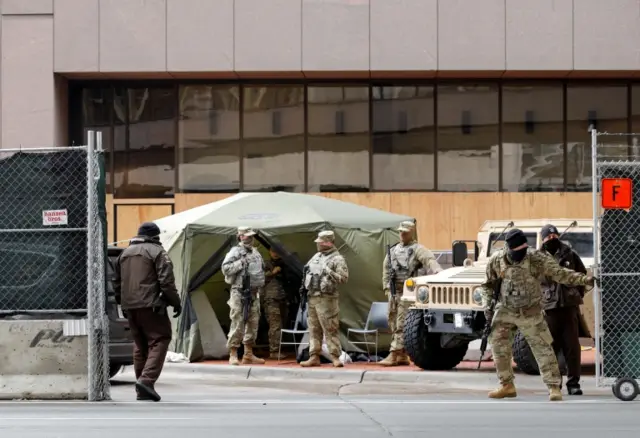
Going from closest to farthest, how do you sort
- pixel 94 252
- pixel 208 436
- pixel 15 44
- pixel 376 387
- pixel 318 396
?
pixel 208 436
pixel 94 252
pixel 318 396
pixel 376 387
pixel 15 44

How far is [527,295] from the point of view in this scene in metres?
13.8

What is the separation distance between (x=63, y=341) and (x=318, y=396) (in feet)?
9.57

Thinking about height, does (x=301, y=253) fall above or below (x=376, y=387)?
above

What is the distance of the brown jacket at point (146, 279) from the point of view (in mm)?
13438

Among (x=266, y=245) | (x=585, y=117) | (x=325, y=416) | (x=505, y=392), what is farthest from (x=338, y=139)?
(x=325, y=416)

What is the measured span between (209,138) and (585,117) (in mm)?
8047

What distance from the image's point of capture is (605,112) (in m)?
29.1

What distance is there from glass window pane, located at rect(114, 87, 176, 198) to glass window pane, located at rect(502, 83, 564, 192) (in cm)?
715

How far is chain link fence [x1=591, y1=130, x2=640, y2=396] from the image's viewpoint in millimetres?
14266

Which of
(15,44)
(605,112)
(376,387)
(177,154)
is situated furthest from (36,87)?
(376,387)

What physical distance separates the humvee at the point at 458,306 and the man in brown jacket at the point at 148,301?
4.47 meters

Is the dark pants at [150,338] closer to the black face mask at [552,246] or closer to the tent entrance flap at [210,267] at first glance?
the black face mask at [552,246]

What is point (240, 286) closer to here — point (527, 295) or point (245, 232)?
point (245, 232)

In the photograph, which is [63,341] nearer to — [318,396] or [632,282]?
[318,396]
